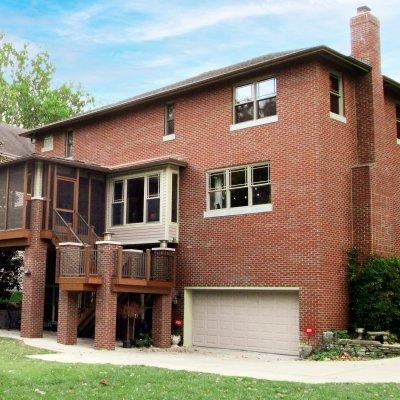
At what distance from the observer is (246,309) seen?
20438 mm

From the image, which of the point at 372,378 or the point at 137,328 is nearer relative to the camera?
the point at 372,378

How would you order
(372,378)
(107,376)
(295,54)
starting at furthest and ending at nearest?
(295,54) < (372,378) < (107,376)

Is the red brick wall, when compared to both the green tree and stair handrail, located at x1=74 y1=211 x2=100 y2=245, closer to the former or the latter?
stair handrail, located at x1=74 y1=211 x2=100 y2=245

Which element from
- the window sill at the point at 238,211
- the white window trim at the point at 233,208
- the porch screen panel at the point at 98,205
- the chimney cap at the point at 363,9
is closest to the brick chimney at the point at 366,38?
the chimney cap at the point at 363,9

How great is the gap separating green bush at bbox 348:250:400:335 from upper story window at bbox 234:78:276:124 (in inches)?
226

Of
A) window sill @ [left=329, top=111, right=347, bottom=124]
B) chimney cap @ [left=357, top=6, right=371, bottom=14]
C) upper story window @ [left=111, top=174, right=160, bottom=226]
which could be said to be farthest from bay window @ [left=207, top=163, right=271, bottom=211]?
chimney cap @ [left=357, top=6, right=371, bottom=14]

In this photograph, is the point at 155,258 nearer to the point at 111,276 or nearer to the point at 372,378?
the point at 111,276

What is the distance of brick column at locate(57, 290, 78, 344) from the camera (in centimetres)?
1925

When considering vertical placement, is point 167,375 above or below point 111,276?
below

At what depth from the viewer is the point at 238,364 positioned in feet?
52.0

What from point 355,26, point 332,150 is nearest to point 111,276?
point 332,150

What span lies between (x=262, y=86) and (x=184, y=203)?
15.9 ft

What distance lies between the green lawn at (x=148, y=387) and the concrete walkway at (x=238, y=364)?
3.72 feet

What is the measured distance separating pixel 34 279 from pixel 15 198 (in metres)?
3.07
